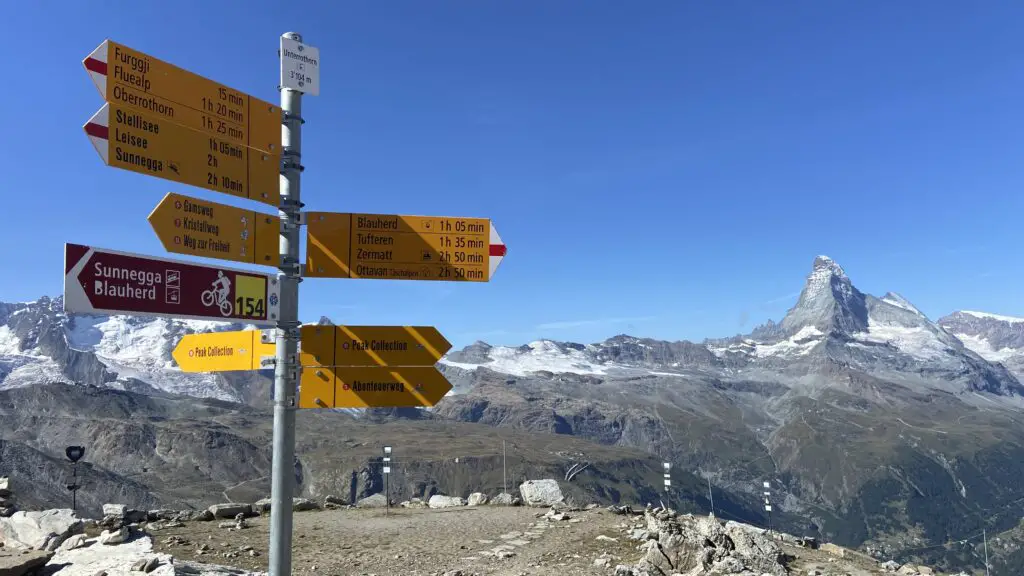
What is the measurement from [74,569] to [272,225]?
760 cm

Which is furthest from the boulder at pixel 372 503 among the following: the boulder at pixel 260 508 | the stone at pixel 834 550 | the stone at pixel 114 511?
the stone at pixel 834 550

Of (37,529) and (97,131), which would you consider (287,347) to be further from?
(37,529)

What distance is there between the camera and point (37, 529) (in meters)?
16.3

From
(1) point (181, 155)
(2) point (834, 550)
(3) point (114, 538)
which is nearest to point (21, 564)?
(3) point (114, 538)

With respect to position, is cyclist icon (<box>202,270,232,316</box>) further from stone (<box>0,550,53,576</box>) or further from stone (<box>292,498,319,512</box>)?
stone (<box>292,498,319,512</box>)

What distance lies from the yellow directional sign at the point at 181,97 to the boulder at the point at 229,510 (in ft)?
66.9

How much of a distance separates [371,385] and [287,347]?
1085 mm

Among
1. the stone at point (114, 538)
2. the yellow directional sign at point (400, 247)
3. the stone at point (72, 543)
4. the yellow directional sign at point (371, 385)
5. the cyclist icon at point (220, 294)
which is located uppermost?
the yellow directional sign at point (400, 247)

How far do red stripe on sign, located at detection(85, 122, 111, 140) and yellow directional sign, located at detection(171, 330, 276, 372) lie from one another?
2.31 m

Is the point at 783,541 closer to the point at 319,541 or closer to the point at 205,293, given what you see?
the point at 319,541

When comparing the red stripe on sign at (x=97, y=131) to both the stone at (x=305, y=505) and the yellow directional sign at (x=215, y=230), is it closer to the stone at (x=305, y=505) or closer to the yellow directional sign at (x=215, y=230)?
the yellow directional sign at (x=215, y=230)

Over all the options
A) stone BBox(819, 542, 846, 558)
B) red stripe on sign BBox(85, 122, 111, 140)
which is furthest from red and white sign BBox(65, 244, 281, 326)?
stone BBox(819, 542, 846, 558)

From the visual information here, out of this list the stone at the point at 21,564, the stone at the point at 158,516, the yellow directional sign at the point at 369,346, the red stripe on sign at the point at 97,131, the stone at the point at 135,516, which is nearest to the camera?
the red stripe on sign at the point at 97,131

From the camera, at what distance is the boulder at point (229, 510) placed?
2358 cm
